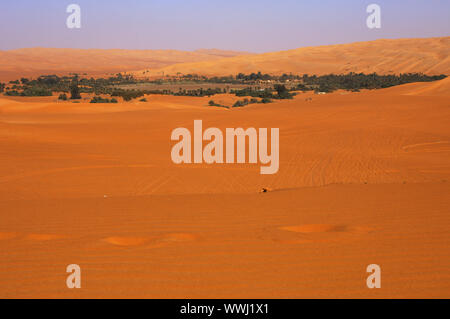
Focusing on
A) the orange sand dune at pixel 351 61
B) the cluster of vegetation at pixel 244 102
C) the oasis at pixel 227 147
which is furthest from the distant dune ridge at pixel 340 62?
the oasis at pixel 227 147

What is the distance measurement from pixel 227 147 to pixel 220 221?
8.31 meters

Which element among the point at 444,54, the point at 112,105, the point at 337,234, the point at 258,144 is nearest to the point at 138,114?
the point at 112,105

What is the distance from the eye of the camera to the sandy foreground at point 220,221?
415cm

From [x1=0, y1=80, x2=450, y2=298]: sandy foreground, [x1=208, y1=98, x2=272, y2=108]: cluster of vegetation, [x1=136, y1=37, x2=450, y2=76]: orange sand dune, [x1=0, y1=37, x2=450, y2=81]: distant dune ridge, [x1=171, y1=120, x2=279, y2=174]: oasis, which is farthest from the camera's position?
[x1=0, y1=37, x2=450, y2=81]: distant dune ridge

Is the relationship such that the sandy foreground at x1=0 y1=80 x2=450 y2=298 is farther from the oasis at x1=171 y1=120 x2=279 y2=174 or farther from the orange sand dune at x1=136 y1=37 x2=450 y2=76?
the orange sand dune at x1=136 y1=37 x2=450 y2=76

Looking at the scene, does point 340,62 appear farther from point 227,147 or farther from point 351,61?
point 227,147

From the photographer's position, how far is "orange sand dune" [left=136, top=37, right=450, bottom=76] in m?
67.3

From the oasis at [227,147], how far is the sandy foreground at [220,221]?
0.43m

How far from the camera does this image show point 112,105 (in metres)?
30.1

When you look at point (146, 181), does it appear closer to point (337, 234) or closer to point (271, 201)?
point (271, 201)

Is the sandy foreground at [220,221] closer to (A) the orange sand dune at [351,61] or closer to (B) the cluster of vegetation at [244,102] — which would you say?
(B) the cluster of vegetation at [244,102]

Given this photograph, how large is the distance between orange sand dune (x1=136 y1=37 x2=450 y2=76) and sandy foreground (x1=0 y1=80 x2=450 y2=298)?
182ft

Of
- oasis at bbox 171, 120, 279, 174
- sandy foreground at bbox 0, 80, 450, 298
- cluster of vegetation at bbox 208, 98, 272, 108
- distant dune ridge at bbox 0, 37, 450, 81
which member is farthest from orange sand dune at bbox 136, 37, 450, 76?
sandy foreground at bbox 0, 80, 450, 298
